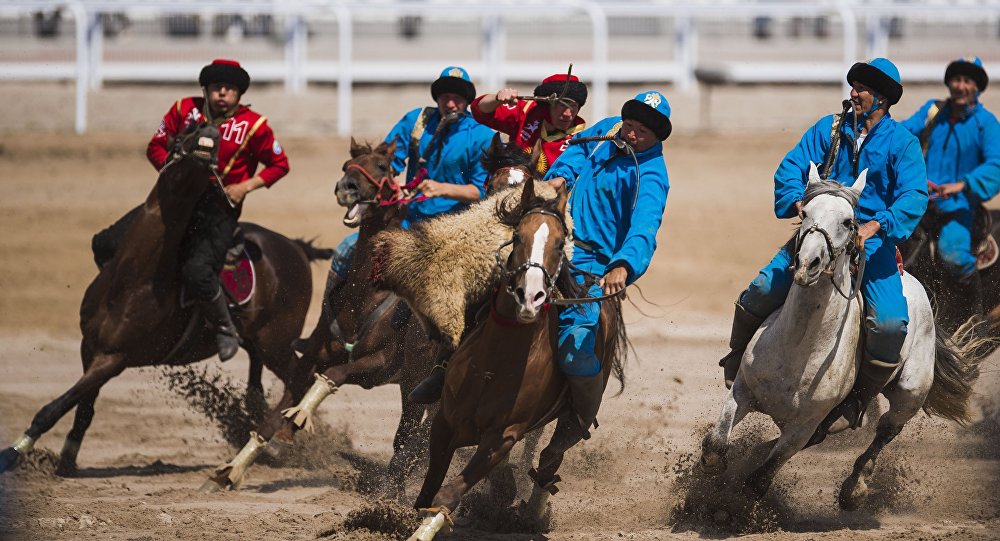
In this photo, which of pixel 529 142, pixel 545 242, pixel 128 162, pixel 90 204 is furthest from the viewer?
pixel 128 162

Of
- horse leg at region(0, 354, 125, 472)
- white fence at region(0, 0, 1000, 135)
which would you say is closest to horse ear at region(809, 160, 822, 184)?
horse leg at region(0, 354, 125, 472)

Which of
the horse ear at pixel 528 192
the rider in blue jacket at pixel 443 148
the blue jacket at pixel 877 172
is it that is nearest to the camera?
the horse ear at pixel 528 192

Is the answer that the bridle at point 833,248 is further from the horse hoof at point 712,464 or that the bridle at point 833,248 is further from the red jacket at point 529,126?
the red jacket at point 529,126

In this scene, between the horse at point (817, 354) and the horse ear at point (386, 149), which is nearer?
the horse at point (817, 354)

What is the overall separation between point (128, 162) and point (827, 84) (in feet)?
31.7

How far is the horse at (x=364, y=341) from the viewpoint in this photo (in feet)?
23.5

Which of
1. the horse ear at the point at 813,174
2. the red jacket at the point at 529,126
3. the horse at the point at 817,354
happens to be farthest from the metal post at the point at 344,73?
the horse ear at the point at 813,174

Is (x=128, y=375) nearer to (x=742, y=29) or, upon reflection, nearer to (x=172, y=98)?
(x=172, y=98)

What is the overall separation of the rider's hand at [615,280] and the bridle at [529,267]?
0.87 feet

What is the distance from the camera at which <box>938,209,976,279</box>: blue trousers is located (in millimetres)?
8711

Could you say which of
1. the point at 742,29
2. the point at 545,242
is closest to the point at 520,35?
the point at 742,29

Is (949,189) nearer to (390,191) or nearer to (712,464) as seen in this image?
(712,464)

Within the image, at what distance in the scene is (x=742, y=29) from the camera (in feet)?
58.1

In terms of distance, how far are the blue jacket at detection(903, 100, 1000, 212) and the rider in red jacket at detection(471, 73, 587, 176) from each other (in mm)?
2967
